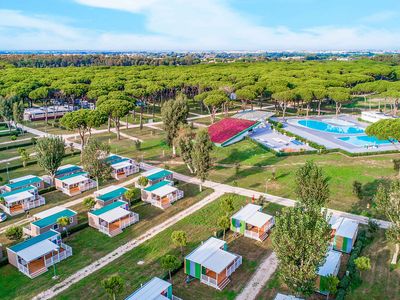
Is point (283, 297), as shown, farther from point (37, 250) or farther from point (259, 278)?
point (37, 250)

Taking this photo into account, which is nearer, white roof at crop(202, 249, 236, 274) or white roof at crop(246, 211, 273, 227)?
white roof at crop(202, 249, 236, 274)

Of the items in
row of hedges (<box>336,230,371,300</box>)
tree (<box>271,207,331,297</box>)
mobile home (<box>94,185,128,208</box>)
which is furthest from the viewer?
mobile home (<box>94,185,128,208</box>)

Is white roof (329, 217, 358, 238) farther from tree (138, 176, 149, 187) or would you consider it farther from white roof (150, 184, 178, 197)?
tree (138, 176, 149, 187)

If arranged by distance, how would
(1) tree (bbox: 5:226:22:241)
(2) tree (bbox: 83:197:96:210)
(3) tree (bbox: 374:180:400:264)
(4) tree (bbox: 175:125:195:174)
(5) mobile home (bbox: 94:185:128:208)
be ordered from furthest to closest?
(4) tree (bbox: 175:125:195:174)
(5) mobile home (bbox: 94:185:128:208)
(2) tree (bbox: 83:197:96:210)
(1) tree (bbox: 5:226:22:241)
(3) tree (bbox: 374:180:400:264)

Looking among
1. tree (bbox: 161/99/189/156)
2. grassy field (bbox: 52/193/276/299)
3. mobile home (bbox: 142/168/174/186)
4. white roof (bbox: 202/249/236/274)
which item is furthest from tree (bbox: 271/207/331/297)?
tree (bbox: 161/99/189/156)

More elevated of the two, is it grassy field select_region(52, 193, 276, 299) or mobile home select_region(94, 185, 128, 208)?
mobile home select_region(94, 185, 128, 208)

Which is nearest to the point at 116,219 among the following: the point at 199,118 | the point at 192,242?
the point at 192,242

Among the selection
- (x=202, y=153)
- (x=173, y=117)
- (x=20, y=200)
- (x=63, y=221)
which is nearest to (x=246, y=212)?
(x=202, y=153)

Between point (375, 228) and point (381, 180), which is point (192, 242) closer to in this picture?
point (375, 228)
